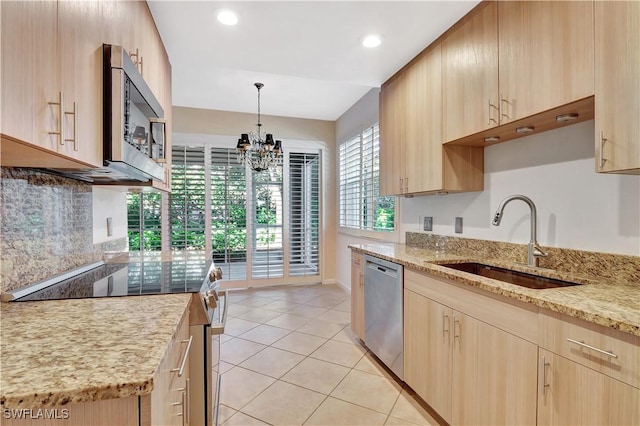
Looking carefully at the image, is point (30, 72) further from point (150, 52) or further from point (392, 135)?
point (392, 135)

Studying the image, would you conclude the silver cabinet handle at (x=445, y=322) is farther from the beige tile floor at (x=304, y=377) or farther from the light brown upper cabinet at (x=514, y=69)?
the light brown upper cabinet at (x=514, y=69)

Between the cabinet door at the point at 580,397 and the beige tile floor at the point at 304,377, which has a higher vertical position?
the cabinet door at the point at 580,397

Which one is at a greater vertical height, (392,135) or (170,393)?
(392,135)

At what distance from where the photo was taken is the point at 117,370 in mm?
636

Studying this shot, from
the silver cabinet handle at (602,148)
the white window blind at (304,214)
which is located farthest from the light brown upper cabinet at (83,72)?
the white window blind at (304,214)

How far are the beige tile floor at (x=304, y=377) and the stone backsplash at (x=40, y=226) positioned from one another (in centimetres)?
126

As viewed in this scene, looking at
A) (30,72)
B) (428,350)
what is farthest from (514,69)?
(30,72)

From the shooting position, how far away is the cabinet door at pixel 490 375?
126 centimetres

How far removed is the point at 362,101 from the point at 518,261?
2.95m

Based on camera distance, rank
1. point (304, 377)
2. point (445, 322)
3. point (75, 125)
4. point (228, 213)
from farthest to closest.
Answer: point (228, 213) → point (304, 377) → point (445, 322) → point (75, 125)

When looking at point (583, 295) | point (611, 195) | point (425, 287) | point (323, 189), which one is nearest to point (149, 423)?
point (583, 295)

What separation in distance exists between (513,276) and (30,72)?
2.29 m

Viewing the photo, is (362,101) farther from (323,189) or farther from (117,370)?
(117,370)

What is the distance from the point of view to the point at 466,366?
5.17ft
